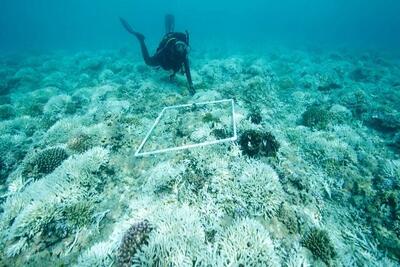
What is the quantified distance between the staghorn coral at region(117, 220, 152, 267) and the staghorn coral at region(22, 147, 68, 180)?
2967mm

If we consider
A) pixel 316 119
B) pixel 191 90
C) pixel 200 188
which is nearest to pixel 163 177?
pixel 200 188

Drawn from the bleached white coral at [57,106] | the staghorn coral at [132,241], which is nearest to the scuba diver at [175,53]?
the bleached white coral at [57,106]

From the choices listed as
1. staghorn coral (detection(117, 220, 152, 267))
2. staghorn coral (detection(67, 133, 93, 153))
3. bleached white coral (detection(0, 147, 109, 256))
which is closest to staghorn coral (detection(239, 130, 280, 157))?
staghorn coral (detection(117, 220, 152, 267))

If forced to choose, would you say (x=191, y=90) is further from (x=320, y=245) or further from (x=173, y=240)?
(x=320, y=245)

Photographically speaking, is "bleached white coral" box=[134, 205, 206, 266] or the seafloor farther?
the seafloor

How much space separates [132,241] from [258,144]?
11.5ft

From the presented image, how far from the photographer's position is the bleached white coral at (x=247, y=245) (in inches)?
133

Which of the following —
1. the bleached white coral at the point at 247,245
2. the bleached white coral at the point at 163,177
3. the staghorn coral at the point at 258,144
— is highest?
the bleached white coral at the point at 163,177

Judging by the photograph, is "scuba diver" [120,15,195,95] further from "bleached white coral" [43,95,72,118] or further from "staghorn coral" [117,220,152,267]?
"staghorn coral" [117,220,152,267]

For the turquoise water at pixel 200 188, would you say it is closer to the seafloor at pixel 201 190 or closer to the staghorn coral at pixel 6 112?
the seafloor at pixel 201 190

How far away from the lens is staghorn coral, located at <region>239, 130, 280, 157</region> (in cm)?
566

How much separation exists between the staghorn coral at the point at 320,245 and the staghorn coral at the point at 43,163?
5.42 m

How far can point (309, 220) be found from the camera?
14.3 ft

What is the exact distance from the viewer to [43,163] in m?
5.57
